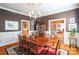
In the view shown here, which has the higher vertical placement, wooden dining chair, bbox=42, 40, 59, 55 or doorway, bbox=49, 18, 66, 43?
doorway, bbox=49, 18, 66, 43

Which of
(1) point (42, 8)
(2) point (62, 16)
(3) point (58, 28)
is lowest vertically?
(3) point (58, 28)

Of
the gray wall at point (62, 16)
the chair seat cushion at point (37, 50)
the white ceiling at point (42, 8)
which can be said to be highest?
the white ceiling at point (42, 8)

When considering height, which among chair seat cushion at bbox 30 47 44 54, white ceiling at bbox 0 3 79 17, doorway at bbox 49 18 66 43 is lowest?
chair seat cushion at bbox 30 47 44 54

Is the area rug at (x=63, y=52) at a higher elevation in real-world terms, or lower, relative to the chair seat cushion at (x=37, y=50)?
lower

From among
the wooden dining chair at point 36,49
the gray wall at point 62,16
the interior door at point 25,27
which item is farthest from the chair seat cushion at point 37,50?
the gray wall at point 62,16

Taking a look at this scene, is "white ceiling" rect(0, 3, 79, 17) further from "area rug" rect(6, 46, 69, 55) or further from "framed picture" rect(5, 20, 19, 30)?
"area rug" rect(6, 46, 69, 55)

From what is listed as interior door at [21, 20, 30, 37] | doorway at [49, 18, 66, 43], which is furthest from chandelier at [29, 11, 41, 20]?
doorway at [49, 18, 66, 43]

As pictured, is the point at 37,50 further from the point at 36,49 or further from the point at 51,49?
the point at 51,49

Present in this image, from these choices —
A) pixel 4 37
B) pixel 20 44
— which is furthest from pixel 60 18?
pixel 4 37

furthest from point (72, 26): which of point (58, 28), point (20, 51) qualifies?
point (20, 51)

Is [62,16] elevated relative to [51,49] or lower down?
elevated

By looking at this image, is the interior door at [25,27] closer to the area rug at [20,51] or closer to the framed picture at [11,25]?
the framed picture at [11,25]

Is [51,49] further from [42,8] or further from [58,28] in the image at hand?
[42,8]
